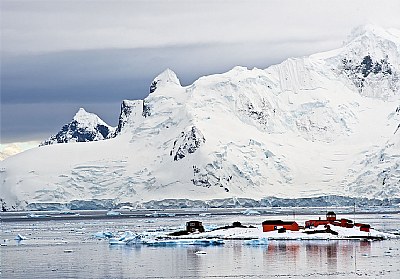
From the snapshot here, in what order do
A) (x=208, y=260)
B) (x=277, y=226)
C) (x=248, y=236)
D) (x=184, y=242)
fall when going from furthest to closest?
1. (x=277, y=226)
2. (x=248, y=236)
3. (x=184, y=242)
4. (x=208, y=260)

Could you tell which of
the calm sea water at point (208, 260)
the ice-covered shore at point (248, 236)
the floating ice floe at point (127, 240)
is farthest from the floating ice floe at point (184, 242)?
the floating ice floe at point (127, 240)

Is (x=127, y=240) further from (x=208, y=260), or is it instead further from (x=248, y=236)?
(x=208, y=260)

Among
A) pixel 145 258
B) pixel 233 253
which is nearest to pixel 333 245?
pixel 233 253

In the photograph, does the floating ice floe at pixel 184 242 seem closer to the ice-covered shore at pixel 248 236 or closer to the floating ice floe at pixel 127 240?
the ice-covered shore at pixel 248 236

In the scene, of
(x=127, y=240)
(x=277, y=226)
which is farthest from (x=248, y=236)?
(x=127, y=240)

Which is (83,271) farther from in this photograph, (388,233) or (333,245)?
(388,233)

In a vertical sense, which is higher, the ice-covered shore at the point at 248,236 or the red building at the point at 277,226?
the red building at the point at 277,226

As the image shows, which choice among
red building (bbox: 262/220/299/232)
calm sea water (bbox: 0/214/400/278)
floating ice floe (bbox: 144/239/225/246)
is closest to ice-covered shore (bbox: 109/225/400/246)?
floating ice floe (bbox: 144/239/225/246)

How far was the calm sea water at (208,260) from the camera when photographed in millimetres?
57812

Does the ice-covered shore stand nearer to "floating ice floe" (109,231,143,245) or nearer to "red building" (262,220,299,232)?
"floating ice floe" (109,231,143,245)

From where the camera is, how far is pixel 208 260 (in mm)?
65688

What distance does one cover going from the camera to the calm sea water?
190 ft

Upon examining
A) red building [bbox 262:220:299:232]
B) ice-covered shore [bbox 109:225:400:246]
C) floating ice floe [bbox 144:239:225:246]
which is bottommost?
floating ice floe [bbox 144:239:225:246]

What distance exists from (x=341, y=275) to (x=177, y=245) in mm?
27172
